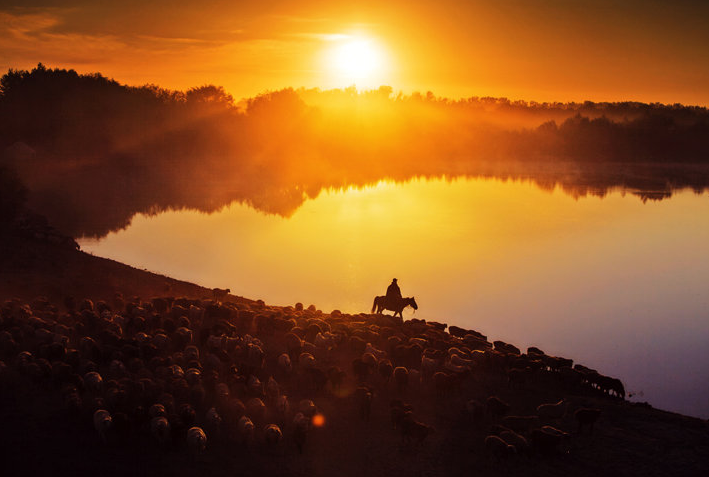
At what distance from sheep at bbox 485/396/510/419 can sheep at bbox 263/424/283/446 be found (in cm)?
564

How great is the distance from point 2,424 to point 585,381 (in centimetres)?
1622

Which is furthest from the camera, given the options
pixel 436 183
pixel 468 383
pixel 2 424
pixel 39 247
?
pixel 436 183

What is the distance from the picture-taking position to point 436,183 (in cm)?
8431

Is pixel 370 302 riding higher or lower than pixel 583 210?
lower

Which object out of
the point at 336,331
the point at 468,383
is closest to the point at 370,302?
the point at 336,331

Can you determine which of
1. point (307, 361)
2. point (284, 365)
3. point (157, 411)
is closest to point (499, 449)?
point (307, 361)

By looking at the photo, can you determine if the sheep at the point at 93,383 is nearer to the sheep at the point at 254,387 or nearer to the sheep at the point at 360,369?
the sheep at the point at 254,387

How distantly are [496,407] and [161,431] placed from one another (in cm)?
833

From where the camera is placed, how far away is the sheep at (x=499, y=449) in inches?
504

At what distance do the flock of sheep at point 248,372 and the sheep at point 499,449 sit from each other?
1.0 inches

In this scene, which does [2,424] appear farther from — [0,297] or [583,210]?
[583,210]

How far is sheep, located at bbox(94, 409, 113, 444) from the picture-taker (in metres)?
12.2

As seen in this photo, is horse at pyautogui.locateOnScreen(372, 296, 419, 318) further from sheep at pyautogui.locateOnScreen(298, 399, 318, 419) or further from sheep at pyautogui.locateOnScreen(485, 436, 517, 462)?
sheep at pyautogui.locateOnScreen(485, 436, 517, 462)

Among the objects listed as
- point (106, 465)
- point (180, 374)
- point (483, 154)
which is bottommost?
point (106, 465)
